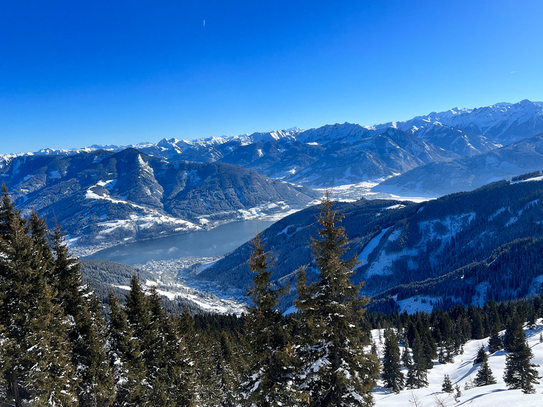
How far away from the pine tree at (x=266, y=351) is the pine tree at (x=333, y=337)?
42.8 inches

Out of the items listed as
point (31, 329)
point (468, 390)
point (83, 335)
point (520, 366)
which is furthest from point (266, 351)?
point (520, 366)

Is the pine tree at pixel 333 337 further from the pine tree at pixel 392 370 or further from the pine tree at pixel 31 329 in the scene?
the pine tree at pixel 392 370

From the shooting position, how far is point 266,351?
16016 millimetres

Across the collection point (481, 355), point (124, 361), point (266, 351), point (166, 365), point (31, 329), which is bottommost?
point (481, 355)

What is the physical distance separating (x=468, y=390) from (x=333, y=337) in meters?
34.1

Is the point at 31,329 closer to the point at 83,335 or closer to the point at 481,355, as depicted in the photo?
the point at 83,335

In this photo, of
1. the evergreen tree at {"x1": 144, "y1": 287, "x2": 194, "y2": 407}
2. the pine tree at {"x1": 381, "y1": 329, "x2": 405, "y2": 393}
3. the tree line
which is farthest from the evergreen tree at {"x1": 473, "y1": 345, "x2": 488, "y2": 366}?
the tree line

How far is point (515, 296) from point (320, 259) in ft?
564

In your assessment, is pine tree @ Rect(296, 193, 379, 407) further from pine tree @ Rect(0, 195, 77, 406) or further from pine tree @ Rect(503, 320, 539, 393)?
pine tree @ Rect(503, 320, 539, 393)

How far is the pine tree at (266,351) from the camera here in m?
15.8

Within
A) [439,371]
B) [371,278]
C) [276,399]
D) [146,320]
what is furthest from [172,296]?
[276,399]

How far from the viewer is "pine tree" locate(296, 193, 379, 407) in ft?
48.8

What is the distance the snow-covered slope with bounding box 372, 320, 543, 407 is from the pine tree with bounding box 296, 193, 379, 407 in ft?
39.0

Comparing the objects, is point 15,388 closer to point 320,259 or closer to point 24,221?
point 24,221
